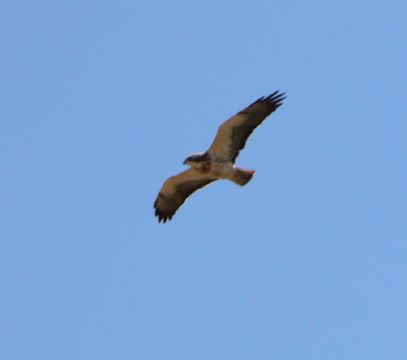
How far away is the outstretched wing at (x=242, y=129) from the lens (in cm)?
2662

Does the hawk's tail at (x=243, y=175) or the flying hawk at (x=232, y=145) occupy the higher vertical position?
the flying hawk at (x=232, y=145)

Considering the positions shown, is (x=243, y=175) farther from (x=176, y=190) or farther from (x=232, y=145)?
(x=176, y=190)

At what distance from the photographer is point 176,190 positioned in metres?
28.4

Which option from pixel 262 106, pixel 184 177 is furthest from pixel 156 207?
pixel 262 106

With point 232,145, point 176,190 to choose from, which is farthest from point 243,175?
point 176,190

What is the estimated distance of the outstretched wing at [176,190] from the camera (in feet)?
90.9

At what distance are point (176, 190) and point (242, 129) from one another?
2402mm

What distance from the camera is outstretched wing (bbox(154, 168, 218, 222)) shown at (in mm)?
27703

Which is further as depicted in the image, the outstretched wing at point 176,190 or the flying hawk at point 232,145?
the outstretched wing at point 176,190

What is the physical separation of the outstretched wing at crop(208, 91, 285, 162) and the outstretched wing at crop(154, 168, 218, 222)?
2.38 feet

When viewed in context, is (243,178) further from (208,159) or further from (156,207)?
(156,207)

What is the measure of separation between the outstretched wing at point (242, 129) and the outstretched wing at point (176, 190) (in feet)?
2.38

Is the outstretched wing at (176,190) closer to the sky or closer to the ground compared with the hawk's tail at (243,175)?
closer to the sky

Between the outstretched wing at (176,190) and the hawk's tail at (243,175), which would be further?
the outstretched wing at (176,190)
